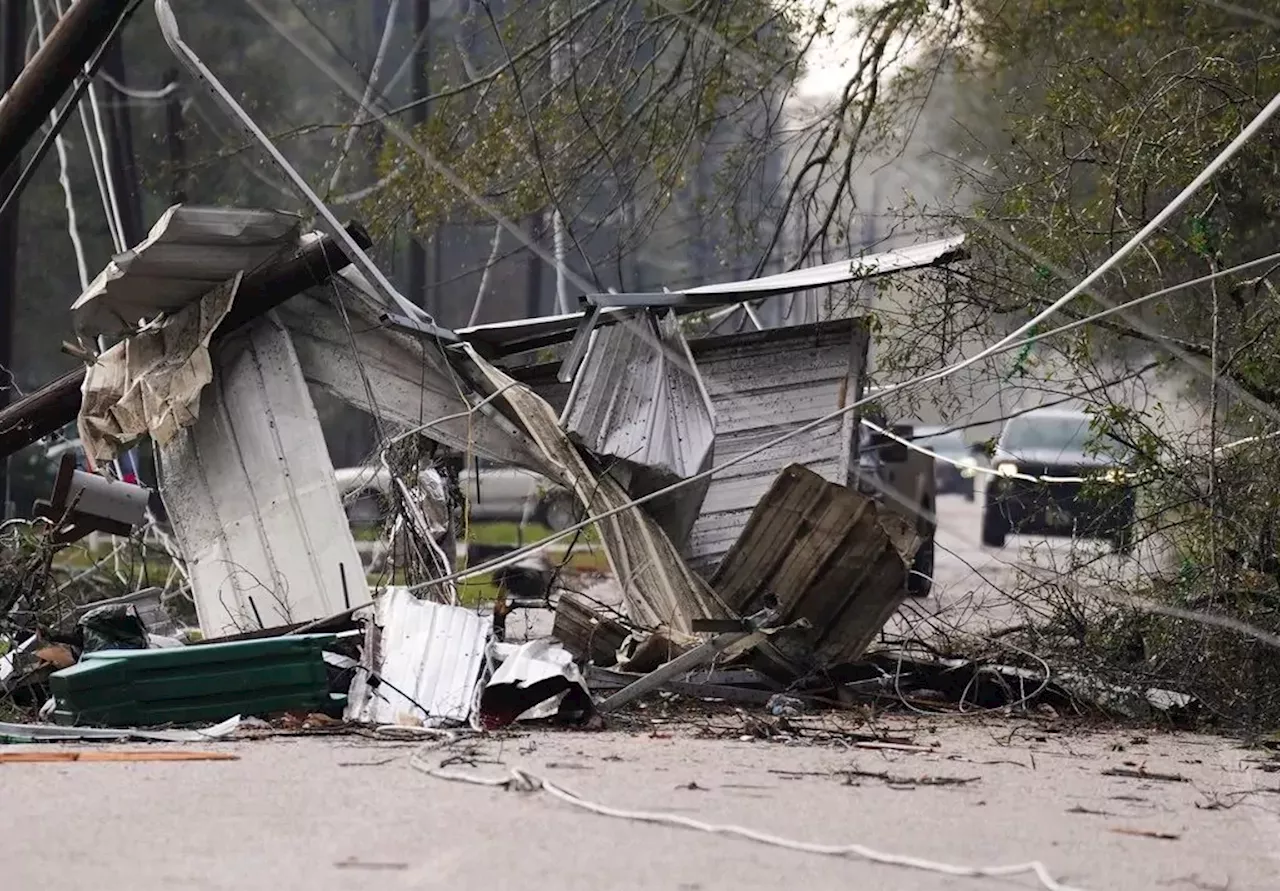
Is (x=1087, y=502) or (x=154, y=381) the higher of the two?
(x=154, y=381)

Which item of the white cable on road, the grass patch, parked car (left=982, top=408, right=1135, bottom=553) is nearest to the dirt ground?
the white cable on road

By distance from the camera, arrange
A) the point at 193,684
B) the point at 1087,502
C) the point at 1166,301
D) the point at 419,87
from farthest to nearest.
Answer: the point at 419,87 → the point at 1166,301 → the point at 1087,502 → the point at 193,684

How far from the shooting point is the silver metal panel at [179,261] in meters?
9.72

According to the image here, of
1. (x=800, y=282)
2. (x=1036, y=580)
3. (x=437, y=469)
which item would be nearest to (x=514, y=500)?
(x=437, y=469)

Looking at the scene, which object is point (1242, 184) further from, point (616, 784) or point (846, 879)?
point (846, 879)

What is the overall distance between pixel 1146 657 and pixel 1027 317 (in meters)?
2.45

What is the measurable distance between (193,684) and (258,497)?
8.22 feet

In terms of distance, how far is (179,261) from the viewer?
9.93 metres

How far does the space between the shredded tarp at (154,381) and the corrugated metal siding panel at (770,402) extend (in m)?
2.97

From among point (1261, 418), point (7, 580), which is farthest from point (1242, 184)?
point (7, 580)

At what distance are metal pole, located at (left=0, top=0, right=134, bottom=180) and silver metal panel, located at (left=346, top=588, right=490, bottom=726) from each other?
3.95 m

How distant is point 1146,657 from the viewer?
31.1ft

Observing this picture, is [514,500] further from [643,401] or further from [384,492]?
[643,401]

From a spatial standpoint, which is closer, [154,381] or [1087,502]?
[154,381]
